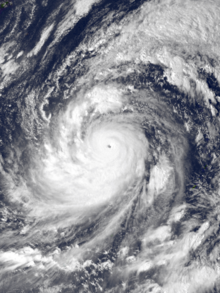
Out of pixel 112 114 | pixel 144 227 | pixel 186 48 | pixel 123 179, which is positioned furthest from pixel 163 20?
pixel 144 227

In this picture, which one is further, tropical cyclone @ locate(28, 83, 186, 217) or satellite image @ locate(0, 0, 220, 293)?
tropical cyclone @ locate(28, 83, 186, 217)

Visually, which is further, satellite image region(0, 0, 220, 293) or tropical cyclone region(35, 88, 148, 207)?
tropical cyclone region(35, 88, 148, 207)

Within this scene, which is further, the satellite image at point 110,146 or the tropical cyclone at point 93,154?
the tropical cyclone at point 93,154

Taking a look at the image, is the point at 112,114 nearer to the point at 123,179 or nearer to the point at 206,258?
the point at 123,179

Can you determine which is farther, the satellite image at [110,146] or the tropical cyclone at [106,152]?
the tropical cyclone at [106,152]

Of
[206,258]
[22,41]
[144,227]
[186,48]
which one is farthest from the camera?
[22,41]

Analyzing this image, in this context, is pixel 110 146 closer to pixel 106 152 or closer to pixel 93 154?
pixel 106 152

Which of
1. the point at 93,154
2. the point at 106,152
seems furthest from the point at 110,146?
the point at 93,154

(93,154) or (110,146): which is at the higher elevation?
(93,154)
